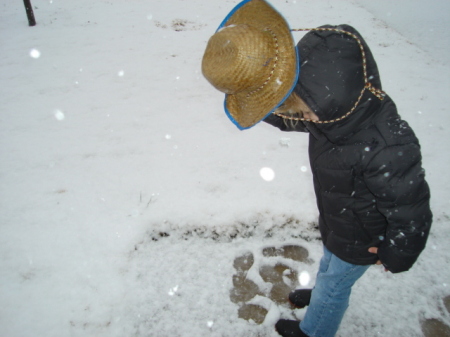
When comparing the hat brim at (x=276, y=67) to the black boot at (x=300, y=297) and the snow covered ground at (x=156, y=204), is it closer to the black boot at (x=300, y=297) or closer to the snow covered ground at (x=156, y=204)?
the black boot at (x=300, y=297)

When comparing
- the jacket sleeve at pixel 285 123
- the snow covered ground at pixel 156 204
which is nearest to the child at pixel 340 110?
the jacket sleeve at pixel 285 123

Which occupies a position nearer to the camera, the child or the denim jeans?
the child

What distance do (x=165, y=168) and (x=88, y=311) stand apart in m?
1.72

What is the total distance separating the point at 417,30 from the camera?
9.62 m

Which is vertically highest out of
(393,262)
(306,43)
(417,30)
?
(306,43)

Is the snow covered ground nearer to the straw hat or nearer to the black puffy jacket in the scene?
the black puffy jacket

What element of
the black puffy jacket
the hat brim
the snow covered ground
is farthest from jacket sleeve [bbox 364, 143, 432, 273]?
the snow covered ground

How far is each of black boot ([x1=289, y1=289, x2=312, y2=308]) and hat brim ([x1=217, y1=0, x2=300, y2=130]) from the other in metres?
1.62

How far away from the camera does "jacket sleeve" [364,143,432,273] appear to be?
1.31 meters

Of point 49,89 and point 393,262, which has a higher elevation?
point 393,262

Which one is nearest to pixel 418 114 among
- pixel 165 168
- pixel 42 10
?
pixel 165 168

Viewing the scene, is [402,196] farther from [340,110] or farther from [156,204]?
[156,204]

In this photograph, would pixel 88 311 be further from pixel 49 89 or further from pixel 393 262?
pixel 49 89

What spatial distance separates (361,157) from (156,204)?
2.27 m
